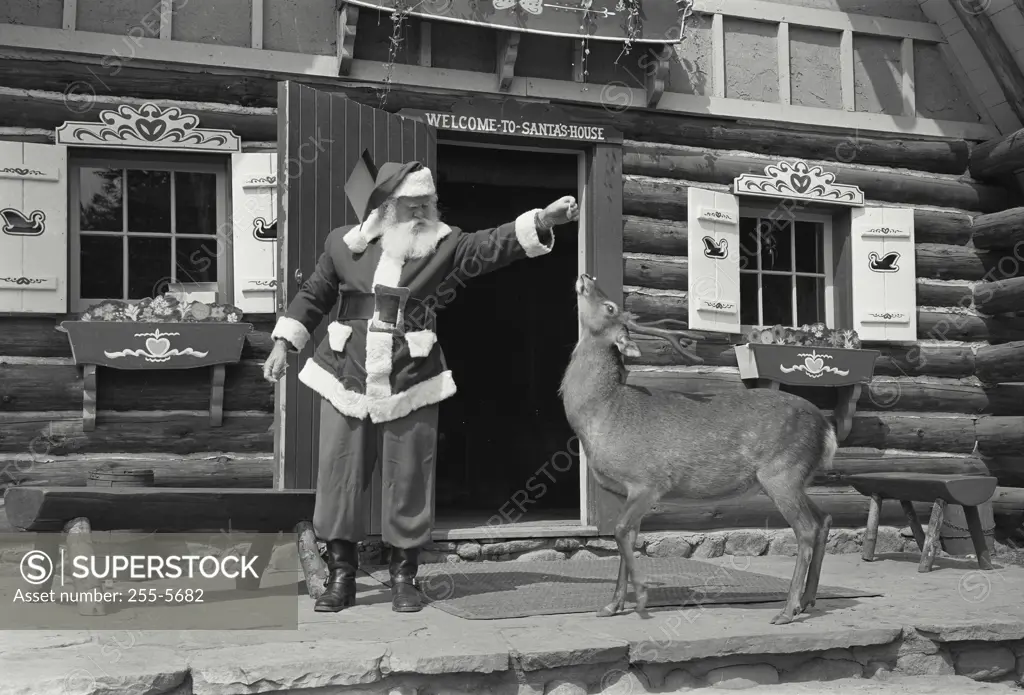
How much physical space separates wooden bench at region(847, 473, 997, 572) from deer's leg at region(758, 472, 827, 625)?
228 cm

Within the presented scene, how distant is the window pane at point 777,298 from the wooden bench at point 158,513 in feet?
14.7

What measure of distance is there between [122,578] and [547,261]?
269 inches

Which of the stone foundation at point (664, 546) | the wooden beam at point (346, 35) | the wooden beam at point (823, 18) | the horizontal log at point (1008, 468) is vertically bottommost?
the stone foundation at point (664, 546)

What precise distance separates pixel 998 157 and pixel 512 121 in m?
4.14

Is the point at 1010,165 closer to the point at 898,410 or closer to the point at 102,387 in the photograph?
the point at 898,410

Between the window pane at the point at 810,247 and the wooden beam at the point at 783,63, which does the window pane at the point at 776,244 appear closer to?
the window pane at the point at 810,247

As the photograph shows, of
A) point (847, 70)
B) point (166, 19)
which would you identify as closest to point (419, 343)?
point (166, 19)

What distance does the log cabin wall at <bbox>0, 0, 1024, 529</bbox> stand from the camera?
6707 mm

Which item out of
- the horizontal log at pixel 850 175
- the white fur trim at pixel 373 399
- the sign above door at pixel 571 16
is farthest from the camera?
the horizontal log at pixel 850 175

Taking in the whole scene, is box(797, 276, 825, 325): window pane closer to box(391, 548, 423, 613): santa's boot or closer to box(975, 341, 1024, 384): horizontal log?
box(975, 341, 1024, 384): horizontal log

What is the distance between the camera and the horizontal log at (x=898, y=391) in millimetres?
7887

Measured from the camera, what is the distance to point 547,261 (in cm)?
1176

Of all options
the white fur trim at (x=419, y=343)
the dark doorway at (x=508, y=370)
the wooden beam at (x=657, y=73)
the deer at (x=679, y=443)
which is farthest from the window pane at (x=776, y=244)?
the white fur trim at (x=419, y=343)

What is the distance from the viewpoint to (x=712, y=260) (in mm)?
7996
